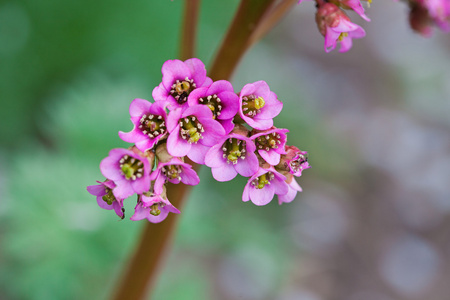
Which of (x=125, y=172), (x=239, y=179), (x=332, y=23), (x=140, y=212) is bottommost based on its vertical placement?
(x=239, y=179)

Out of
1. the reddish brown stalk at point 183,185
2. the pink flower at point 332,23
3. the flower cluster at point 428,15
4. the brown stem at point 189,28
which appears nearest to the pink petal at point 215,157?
the reddish brown stalk at point 183,185

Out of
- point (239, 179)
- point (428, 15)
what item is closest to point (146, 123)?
point (428, 15)

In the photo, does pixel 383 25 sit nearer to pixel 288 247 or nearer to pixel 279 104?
pixel 288 247

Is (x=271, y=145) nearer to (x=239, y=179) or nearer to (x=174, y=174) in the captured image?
(x=174, y=174)

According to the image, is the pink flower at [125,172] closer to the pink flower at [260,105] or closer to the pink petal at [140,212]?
the pink petal at [140,212]

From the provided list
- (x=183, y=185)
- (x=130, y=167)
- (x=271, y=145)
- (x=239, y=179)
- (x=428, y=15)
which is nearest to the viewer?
(x=130, y=167)
